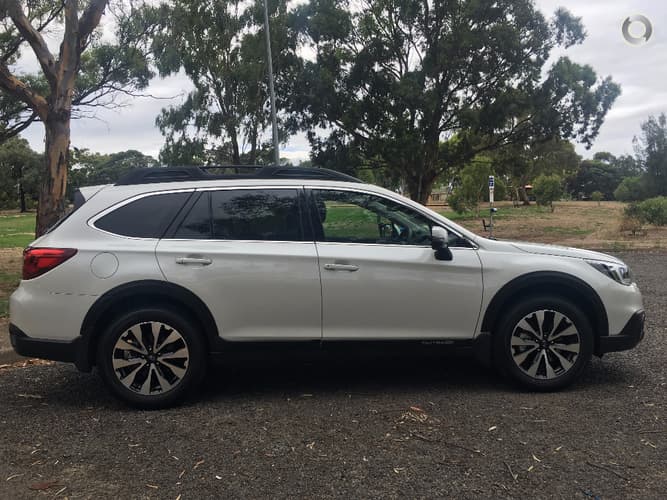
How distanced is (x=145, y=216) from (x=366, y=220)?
170 cm

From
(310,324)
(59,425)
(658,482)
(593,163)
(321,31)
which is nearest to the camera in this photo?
(658,482)

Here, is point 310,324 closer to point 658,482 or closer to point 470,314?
point 470,314

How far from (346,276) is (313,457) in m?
1.37

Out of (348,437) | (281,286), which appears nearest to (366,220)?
(281,286)

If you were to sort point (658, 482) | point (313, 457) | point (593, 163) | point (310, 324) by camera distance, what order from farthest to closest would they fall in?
point (593, 163), point (310, 324), point (313, 457), point (658, 482)

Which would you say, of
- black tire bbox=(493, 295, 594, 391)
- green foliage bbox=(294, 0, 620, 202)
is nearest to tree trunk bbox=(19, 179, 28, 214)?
green foliage bbox=(294, 0, 620, 202)

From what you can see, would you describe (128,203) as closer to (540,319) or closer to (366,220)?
(366,220)

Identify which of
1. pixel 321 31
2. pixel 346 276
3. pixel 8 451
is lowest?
pixel 8 451

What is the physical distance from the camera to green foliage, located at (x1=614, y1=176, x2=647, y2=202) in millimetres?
41750

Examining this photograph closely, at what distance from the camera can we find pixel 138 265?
423 centimetres

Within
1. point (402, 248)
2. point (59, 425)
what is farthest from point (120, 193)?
point (402, 248)

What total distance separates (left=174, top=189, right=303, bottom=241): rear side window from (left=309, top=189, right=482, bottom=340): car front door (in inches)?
7.4

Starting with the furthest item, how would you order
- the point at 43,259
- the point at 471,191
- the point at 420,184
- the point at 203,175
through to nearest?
the point at 471,191
the point at 420,184
the point at 203,175
the point at 43,259

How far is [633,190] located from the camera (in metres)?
43.6
